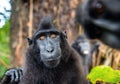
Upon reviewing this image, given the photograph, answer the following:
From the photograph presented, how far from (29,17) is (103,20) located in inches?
289

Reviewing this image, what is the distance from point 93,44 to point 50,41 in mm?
5636

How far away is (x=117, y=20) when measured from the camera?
3.32m

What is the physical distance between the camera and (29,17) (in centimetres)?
1066

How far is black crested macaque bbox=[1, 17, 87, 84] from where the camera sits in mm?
6742

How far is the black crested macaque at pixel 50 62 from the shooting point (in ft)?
22.1

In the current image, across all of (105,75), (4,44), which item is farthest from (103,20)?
(4,44)

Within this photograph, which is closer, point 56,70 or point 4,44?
point 56,70

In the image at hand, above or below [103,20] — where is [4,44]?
below

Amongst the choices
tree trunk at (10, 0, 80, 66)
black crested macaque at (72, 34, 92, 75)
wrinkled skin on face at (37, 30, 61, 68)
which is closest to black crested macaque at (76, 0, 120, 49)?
wrinkled skin on face at (37, 30, 61, 68)

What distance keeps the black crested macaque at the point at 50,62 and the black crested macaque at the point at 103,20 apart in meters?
3.03

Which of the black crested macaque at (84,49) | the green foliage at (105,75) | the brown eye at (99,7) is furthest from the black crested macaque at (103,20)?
the black crested macaque at (84,49)

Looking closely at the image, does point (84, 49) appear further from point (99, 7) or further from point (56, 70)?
point (99, 7)

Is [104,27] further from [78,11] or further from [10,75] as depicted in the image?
[10,75]

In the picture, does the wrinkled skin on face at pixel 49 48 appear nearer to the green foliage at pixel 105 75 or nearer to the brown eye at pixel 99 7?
the green foliage at pixel 105 75
